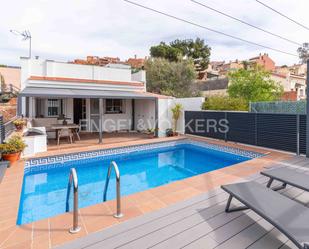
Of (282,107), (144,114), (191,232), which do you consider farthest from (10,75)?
(191,232)

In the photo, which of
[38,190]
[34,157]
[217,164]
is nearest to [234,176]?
[217,164]

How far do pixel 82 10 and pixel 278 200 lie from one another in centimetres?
1139

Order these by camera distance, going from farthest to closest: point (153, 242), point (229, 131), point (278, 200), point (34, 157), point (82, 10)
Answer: point (229, 131) → point (82, 10) → point (34, 157) → point (278, 200) → point (153, 242)

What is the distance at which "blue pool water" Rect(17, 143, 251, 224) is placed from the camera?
684cm

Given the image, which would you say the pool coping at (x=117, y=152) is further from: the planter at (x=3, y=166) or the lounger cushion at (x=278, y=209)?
the lounger cushion at (x=278, y=209)

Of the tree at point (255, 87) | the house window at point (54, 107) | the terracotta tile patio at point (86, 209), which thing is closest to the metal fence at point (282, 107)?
the terracotta tile patio at point (86, 209)

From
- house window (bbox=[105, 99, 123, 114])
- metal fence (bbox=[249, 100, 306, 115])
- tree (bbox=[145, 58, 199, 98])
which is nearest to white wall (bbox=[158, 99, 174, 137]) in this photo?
house window (bbox=[105, 99, 123, 114])

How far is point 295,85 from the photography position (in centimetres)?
3750

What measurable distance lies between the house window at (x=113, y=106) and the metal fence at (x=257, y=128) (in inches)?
244

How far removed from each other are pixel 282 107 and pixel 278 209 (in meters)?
11.0

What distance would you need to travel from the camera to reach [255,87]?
22312 mm

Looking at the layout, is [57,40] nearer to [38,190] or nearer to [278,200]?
[38,190]

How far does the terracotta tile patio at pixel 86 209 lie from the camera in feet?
12.4

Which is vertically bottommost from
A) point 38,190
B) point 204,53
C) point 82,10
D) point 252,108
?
point 38,190
